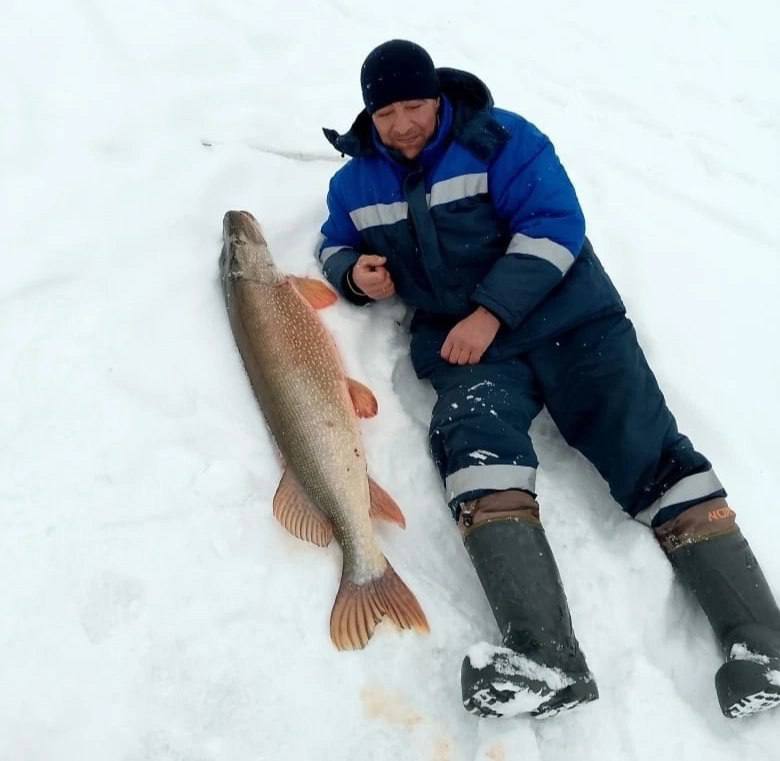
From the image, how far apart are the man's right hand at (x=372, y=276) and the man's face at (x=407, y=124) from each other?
38 cm

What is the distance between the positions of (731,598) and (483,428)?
855 mm

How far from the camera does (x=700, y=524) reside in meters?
2.32

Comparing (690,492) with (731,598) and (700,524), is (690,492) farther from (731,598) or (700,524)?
(731,598)

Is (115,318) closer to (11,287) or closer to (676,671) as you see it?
(11,287)

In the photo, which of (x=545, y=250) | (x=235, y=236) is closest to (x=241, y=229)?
(x=235, y=236)

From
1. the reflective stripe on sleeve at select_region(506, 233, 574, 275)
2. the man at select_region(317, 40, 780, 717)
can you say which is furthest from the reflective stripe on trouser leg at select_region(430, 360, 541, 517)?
the reflective stripe on sleeve at select_region(506, 233, 574, 275)

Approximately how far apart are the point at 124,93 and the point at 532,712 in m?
3.23

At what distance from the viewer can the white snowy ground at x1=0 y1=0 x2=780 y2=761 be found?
2.06 m

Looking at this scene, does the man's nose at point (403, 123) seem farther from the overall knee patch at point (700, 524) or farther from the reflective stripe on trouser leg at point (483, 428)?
the overall knee patch at point (700, 524)

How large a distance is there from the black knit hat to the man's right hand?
0.52 m

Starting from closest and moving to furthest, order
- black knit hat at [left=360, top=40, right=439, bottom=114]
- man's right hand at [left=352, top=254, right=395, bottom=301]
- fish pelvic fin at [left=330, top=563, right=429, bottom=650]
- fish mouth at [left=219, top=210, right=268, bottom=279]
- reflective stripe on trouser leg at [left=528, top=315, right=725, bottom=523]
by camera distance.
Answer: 1. fish pelvic fin at [left=330, top=563, right=429, bottom=650]
2. reflective stripe on trouser leg at [left=528, top=315, right=725, bottom=523]
3. black knit hat at [left=360, top=40, right=439, bottom=114]
4. man's right hand at [left=352, top=254, right=395, bottom=301]
5. fish mouth at [left=219, top=210, right=268, bottom=279]

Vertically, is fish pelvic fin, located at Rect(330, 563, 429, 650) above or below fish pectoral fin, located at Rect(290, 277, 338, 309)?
below

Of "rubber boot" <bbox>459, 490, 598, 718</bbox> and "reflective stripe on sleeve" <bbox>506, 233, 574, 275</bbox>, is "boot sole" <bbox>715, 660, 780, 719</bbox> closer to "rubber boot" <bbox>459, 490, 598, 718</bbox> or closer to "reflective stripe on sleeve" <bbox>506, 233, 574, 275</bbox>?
"rubber boot" <bbox>459, 490, 598, 718</bbox>

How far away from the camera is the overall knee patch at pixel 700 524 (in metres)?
2.30
